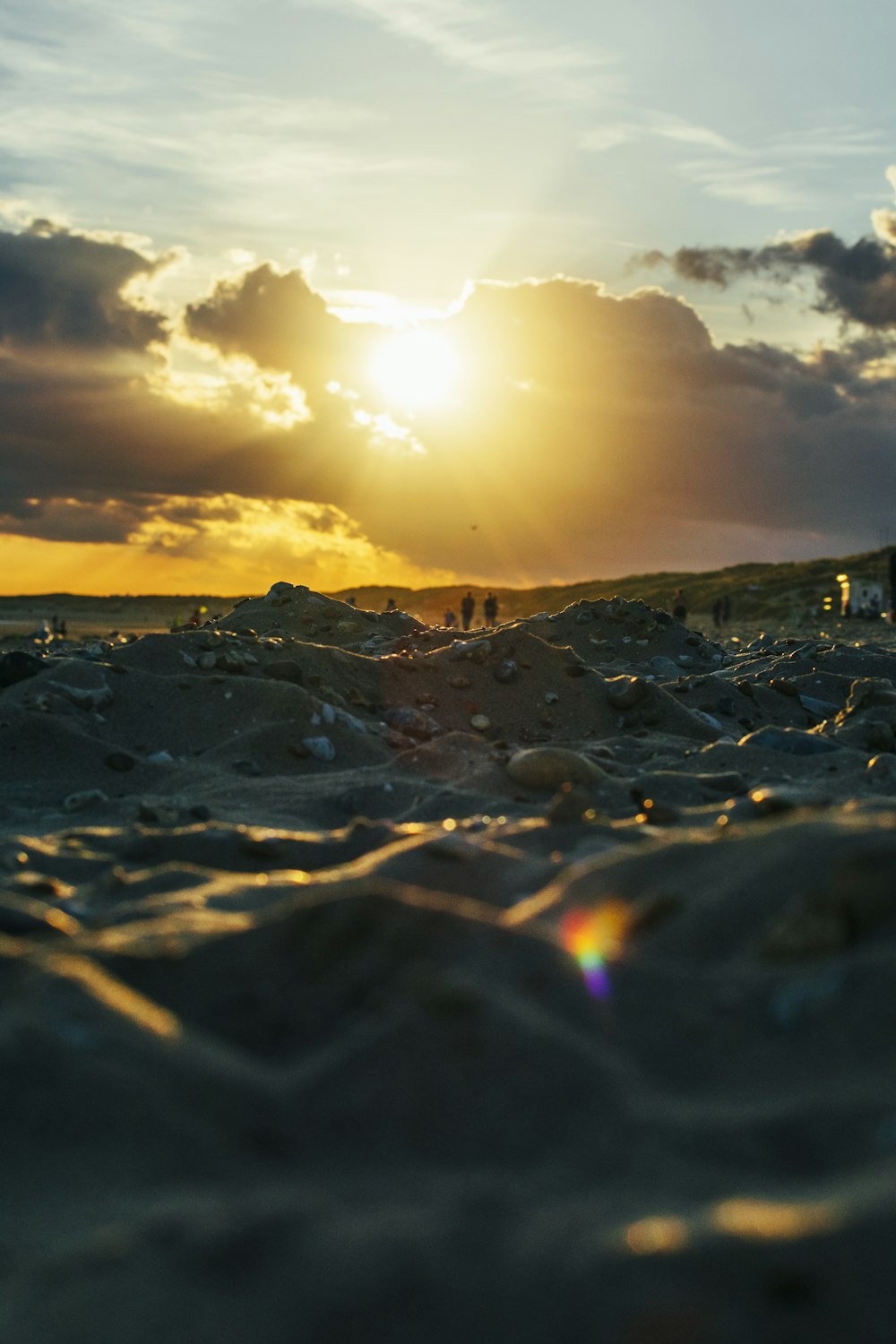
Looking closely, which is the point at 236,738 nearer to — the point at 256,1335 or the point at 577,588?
the point at 256,1335

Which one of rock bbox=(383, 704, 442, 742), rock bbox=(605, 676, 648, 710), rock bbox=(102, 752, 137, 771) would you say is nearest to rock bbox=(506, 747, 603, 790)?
rock bbox=(383, 704, 442, 742)

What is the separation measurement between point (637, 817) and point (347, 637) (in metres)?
7.79

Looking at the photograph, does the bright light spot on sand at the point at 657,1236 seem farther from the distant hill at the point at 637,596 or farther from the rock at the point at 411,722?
the distant hill at the point at 637,596

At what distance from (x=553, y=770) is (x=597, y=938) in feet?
8.84

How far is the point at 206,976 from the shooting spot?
238 centimetres

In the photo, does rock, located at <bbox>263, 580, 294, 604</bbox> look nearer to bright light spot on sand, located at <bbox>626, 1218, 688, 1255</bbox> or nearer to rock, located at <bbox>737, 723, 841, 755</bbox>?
rock, located at <bbox>737, 723, 841, 755</bbox>

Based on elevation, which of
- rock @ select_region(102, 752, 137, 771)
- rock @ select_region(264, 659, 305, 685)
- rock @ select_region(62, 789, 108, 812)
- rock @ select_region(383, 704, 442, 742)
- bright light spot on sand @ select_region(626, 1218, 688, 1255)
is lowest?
bright light spot on sand @ select_region(626, 1218, 688, 1255)

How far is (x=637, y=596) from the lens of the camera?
6544cm

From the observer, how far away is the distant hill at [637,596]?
171 ft

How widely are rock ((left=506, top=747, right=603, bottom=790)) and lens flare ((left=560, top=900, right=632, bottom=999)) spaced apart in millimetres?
2482

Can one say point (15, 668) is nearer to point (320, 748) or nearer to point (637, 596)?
point (320, 748)

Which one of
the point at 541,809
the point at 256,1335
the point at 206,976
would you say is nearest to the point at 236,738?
the point at 541,809

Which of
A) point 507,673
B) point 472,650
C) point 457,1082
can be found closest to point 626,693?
point 507,673

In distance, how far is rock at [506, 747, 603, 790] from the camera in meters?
4.96
